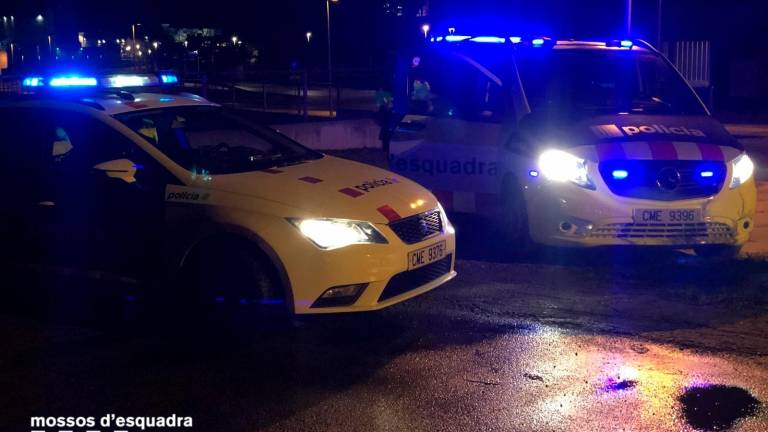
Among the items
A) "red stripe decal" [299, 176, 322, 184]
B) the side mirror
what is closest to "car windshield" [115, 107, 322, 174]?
the side mirror

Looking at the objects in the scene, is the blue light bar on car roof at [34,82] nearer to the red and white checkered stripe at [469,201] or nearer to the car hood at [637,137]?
the red and white checkered stripe at [469,201]

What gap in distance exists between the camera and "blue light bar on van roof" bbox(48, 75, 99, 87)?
7.16 meters

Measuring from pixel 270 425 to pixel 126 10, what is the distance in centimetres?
3722

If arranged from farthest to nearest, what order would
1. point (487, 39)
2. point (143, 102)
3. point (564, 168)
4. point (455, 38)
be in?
point (455, 38) < point (487, 39) < point (564, 168) < point (143, 102)

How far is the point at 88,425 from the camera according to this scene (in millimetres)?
4238

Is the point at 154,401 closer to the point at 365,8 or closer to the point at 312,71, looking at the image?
the point at 312,71

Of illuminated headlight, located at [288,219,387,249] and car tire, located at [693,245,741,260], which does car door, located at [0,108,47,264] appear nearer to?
illuminated headlight, located at [288,219,387,249]

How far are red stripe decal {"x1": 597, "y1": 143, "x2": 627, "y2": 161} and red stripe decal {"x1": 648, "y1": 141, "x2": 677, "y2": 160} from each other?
219mm

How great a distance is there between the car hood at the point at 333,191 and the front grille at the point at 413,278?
0.34 m

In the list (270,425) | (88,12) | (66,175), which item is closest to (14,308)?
(66,175)

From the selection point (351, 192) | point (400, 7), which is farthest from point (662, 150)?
point (400, 7)

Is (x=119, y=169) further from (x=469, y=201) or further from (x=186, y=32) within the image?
(x=186, y=32)

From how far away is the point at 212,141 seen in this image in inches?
275

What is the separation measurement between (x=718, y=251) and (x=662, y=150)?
105cm
